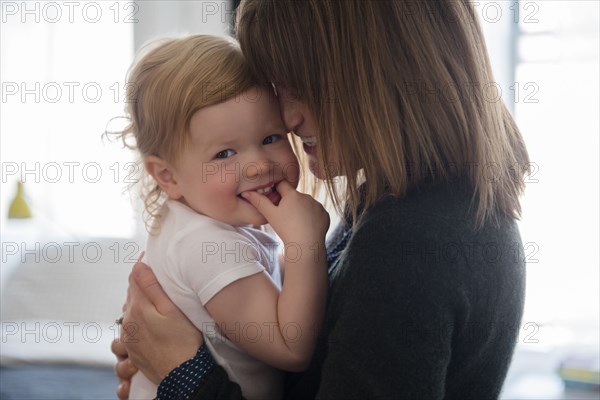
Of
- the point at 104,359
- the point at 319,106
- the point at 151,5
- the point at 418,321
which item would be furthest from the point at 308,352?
the point at 151,5

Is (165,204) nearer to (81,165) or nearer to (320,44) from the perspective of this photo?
(320,44)

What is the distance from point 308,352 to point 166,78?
52 cm

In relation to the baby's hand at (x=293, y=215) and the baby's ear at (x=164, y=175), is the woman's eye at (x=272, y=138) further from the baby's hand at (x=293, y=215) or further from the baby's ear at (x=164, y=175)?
the baby's ear at (x=164, y=175)

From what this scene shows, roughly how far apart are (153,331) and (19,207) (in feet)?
6.36

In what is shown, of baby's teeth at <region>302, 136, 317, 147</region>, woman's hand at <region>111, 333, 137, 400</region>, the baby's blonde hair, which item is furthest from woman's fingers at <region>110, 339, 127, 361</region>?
baby's teeth at <region>302, 136, 317, 147</region>

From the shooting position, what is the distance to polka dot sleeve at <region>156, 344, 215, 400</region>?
3.74 feet

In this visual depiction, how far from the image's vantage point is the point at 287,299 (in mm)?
1131

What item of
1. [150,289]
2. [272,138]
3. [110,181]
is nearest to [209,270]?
[150,289]

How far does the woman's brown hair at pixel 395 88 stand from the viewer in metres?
1.02

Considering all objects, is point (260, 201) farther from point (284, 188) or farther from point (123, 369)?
point (123, 369)

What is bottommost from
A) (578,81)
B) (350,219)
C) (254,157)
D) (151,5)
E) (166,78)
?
(350,219)

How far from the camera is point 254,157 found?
122 centimetres

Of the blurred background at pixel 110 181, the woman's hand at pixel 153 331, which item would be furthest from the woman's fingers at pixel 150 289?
the blurred background at pixel 110 181

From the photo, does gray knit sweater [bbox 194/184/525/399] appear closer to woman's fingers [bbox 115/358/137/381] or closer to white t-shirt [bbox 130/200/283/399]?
white t-shirt [bbox 130/200/283/399]
